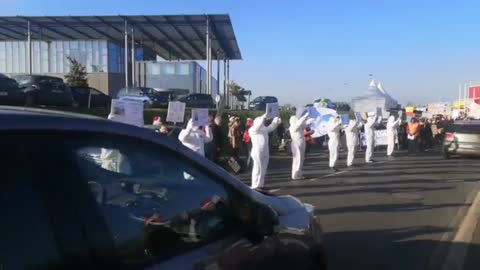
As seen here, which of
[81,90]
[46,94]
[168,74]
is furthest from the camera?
[168,74]

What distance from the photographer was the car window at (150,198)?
2430 mm

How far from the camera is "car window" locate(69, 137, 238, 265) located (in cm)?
243

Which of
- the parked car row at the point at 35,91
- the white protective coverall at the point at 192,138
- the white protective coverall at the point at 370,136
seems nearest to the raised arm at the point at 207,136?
the white protective coverall at the point at 192,138

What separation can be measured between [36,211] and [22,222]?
0.06m

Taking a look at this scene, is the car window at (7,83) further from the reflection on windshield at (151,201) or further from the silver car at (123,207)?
the reflection on windshield at (151,201)

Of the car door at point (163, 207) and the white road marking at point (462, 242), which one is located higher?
the car door at point (163, 207)

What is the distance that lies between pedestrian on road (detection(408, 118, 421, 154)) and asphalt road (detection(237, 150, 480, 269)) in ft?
26.2

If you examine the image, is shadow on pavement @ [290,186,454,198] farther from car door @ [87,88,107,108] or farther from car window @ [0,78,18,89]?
car door @ [87,88,107,108]

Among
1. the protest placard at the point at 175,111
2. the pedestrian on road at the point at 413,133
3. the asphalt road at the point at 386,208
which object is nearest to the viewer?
the asphalt road at the point at 386,208

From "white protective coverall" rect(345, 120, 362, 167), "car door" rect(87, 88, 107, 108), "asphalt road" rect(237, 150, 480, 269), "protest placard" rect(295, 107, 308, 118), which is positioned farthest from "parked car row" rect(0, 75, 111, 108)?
"white protective coverall" rect(345, 120, 362, 167)

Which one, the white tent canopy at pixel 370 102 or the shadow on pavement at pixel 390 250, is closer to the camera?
the shadow on pavement at pixel 390 250

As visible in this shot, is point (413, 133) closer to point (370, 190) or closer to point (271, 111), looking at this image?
point (271, 111)

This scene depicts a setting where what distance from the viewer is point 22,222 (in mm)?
1998

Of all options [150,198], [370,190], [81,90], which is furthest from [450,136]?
[150,198]
